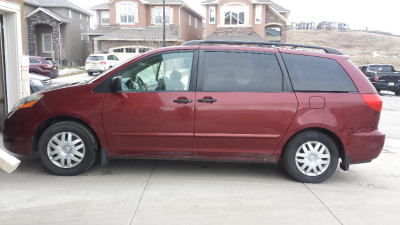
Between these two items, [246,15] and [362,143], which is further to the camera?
[246,15]

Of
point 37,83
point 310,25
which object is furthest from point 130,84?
point 310,25

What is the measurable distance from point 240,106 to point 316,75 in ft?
3.68

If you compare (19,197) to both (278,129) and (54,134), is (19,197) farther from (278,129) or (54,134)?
(278,129)

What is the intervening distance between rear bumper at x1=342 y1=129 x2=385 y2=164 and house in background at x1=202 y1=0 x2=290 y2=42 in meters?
29.4

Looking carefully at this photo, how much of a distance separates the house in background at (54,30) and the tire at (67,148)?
33.7 m

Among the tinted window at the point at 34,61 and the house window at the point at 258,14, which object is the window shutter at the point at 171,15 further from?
the tinted window at the point at 34,61

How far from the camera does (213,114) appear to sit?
191 inches

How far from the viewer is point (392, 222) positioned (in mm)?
3934

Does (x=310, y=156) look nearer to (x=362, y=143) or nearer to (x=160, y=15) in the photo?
(x=362, y=143)

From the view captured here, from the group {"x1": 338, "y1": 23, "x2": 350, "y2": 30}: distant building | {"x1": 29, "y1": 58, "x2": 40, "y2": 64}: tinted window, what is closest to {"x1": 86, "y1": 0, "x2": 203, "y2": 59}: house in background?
{"x1": 29, "y1": 58, "x2": 40, "y2": 64}: tinted window

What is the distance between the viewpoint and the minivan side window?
4.98 meters

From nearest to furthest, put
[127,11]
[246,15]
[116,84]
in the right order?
[116,84] < [246,15] < [127,11]

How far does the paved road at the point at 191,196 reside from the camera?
12.7ft

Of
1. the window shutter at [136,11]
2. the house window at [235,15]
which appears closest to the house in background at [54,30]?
the window shutter at [136,11]
